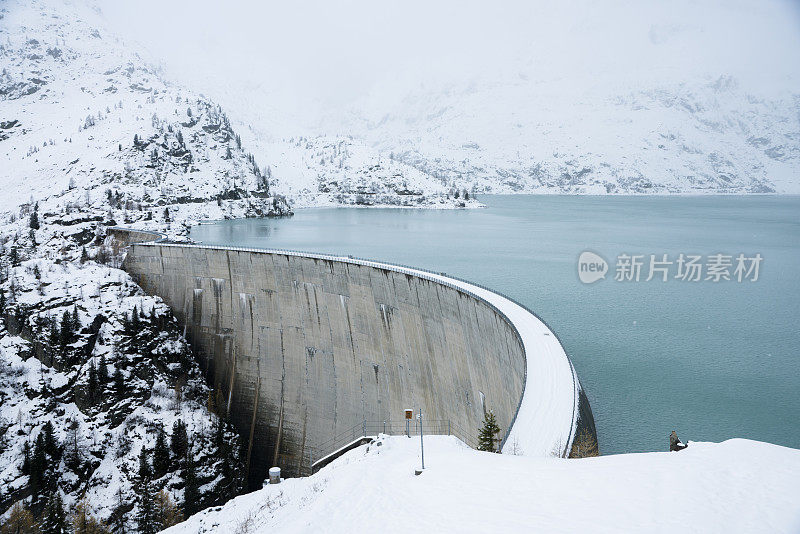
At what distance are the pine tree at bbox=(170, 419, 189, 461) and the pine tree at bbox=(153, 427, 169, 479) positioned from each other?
0.49 m

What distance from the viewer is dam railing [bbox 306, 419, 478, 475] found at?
1988 centimetres

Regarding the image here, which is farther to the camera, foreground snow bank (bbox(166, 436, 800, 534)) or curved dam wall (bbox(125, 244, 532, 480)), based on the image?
curved dam wall (bbox(125, 244, 532, 480))

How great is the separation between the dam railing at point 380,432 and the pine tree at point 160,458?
1055 centimetres

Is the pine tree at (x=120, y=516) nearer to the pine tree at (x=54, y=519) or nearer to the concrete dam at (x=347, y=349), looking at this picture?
the pine tree at (x=54, y=519)

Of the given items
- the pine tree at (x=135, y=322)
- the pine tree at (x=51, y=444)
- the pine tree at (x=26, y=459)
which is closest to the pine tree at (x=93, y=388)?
the pine tree at (x=51, y=444)

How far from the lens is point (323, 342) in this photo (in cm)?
3070

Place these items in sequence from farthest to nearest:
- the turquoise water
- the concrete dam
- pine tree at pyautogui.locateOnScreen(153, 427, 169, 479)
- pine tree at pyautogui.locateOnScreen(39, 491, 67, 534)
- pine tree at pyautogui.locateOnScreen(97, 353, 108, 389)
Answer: pine tree at pyautogui.locateOnScreen(97, 353, 108, 389), pine tree at pyautogui.locateOnScreen(153, 427, 169, 479), pine tree at pyautogui.locateOnScreen(39, 491, 67, 534), the turquoise water, the concrete dam

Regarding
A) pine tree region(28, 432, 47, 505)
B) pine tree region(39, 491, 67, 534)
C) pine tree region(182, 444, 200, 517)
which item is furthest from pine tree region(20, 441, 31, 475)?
pine tree region(182, 444, 200, 517)

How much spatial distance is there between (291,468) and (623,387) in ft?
63.4

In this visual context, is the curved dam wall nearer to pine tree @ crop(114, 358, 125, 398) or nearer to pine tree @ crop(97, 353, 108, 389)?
pine tree @ crop(114, 358, 125, 398)

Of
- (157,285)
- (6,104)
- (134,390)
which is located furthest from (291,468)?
(6,104)

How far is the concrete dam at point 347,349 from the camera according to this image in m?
16.9

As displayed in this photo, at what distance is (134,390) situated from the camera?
126 feet

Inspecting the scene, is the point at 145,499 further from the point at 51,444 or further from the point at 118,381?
the point at 118,381
